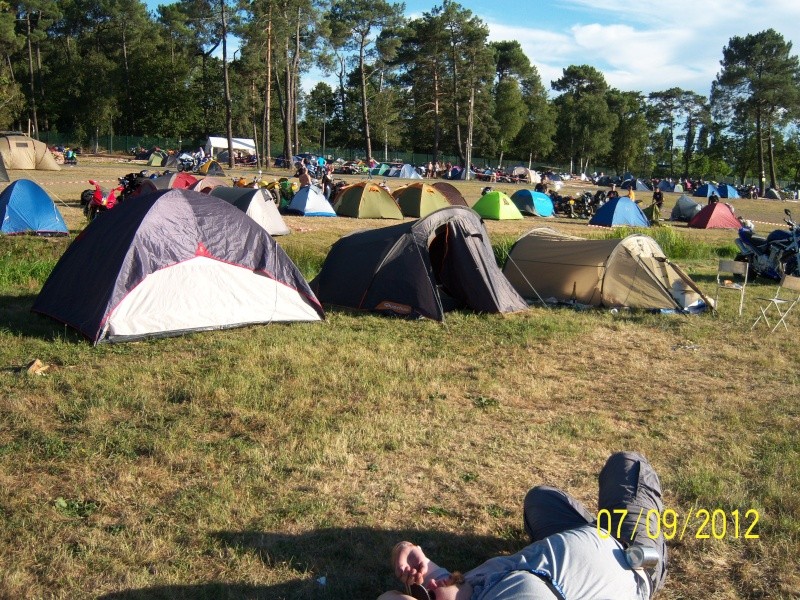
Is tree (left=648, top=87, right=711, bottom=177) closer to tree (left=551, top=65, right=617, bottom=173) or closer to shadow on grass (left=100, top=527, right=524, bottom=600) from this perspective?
tree (left=551, top=65, right=617, bottom=173)

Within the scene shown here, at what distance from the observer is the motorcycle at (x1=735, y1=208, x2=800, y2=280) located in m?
13.8

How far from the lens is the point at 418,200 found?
23.4 meters

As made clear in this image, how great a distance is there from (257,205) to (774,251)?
10.8m

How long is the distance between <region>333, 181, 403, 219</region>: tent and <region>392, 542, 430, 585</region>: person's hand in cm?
1940

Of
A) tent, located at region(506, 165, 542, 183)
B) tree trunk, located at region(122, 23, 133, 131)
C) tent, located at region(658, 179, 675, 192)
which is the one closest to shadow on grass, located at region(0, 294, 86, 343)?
tent, located at region(506, 165, 542, 183)

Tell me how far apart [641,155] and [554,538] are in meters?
88.3

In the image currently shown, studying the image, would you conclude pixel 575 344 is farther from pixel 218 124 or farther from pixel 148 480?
pixel 218 124

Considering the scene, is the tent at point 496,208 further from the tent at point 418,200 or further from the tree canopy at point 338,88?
the tree canopy at point 338,88

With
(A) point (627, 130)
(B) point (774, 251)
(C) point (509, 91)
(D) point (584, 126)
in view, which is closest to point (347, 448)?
(B) point (774, 251)

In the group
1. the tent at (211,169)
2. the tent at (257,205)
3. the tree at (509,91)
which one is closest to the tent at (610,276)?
the tent at (257,205)

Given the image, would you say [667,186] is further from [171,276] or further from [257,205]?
[171,276]

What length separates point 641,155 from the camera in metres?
85.3

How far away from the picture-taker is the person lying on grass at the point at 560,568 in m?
2.95

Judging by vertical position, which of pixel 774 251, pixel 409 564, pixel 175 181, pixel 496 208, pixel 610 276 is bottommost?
pixel 409 564
